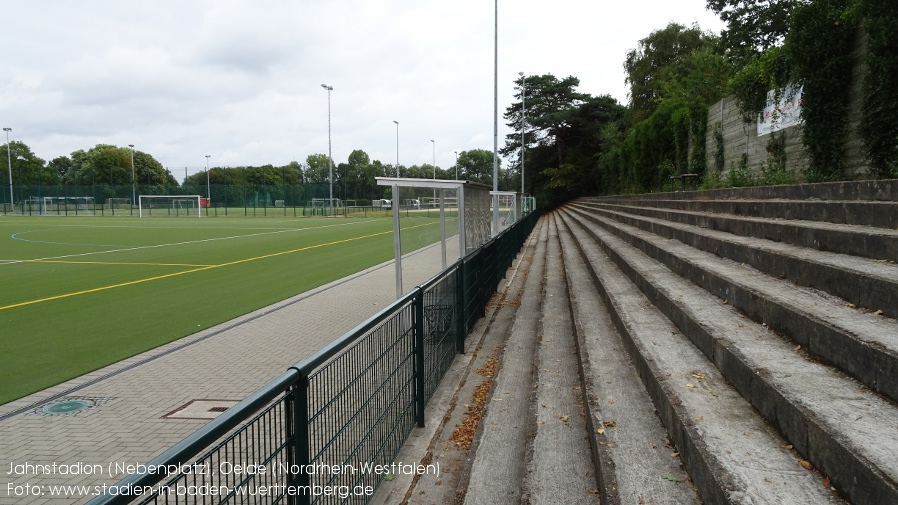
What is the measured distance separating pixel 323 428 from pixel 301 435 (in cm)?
36

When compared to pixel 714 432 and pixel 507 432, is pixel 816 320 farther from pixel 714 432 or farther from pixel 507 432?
pixel 507 432

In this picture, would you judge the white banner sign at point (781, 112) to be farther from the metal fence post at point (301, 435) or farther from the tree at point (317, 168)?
the tree at point (317, 168)

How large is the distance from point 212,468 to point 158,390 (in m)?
4.88

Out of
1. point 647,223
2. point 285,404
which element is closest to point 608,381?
point 285,404

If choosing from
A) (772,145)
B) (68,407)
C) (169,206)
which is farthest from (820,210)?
(169,206)

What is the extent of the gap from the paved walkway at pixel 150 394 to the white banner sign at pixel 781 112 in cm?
673

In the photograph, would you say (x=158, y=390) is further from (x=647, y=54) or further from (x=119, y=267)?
(x=647, y=54)

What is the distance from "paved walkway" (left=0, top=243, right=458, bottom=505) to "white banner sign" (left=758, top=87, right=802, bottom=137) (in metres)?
6.73

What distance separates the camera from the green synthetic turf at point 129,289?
7.94 metres

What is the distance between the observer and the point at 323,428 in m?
2.94

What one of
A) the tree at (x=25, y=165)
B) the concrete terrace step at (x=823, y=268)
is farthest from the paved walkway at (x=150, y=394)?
the tree at (x=25, y=165)

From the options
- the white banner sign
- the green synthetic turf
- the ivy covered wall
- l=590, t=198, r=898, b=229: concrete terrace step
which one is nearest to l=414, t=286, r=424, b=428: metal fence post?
l=590, t=198, r=898, b=229: concrete terrace step

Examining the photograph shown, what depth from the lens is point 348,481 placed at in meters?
3.38

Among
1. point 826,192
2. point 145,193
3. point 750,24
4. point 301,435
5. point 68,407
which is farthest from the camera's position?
point 145,193
